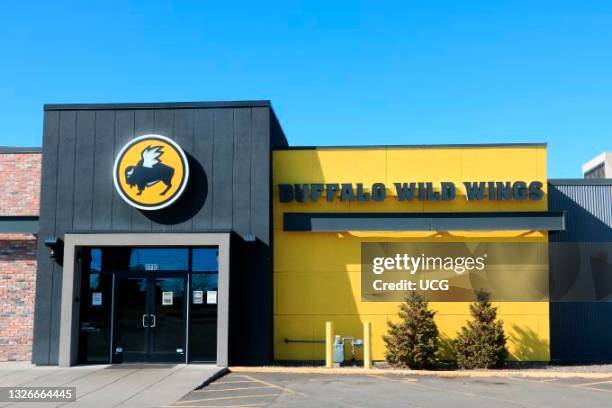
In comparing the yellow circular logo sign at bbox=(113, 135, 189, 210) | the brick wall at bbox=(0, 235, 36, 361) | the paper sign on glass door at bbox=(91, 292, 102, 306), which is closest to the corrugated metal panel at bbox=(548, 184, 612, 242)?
the yellow circular logo sign at bbox=(113, 135, 189, 210)

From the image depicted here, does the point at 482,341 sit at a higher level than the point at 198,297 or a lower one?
lower

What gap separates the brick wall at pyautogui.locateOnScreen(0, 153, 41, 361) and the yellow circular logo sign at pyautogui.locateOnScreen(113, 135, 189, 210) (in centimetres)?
352

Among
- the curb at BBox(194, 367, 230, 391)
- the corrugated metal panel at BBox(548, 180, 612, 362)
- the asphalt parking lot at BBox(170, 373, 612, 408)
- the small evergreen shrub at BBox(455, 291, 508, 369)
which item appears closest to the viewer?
the asphalt parking lot at BBox(170, 373, 612, 408)

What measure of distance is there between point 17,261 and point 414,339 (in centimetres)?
1177

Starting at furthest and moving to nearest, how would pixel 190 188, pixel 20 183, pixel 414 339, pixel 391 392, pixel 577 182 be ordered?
pixel 577 182 → pixel 20 183 → pixel 190 188 → pixel 414 339 → pixel 391 392

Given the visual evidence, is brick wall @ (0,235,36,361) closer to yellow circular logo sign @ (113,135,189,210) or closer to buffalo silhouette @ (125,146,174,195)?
yellow circular logo sign @ (113,135,189,210)

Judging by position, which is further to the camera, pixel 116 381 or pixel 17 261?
pixel 17 261

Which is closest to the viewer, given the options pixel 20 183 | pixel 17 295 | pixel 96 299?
pixel 96 299

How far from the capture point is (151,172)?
56.9 ft

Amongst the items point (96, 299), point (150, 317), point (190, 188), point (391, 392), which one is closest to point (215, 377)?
point (150, 317)

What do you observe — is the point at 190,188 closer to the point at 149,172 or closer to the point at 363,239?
the point at 149,172

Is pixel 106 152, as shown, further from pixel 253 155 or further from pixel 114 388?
pixel 114 388

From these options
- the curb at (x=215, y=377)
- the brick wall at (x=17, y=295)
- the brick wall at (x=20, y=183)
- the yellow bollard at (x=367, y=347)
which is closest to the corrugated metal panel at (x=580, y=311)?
the yellow bollard at (x=367, y=347)

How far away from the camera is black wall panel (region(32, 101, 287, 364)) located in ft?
56.9
